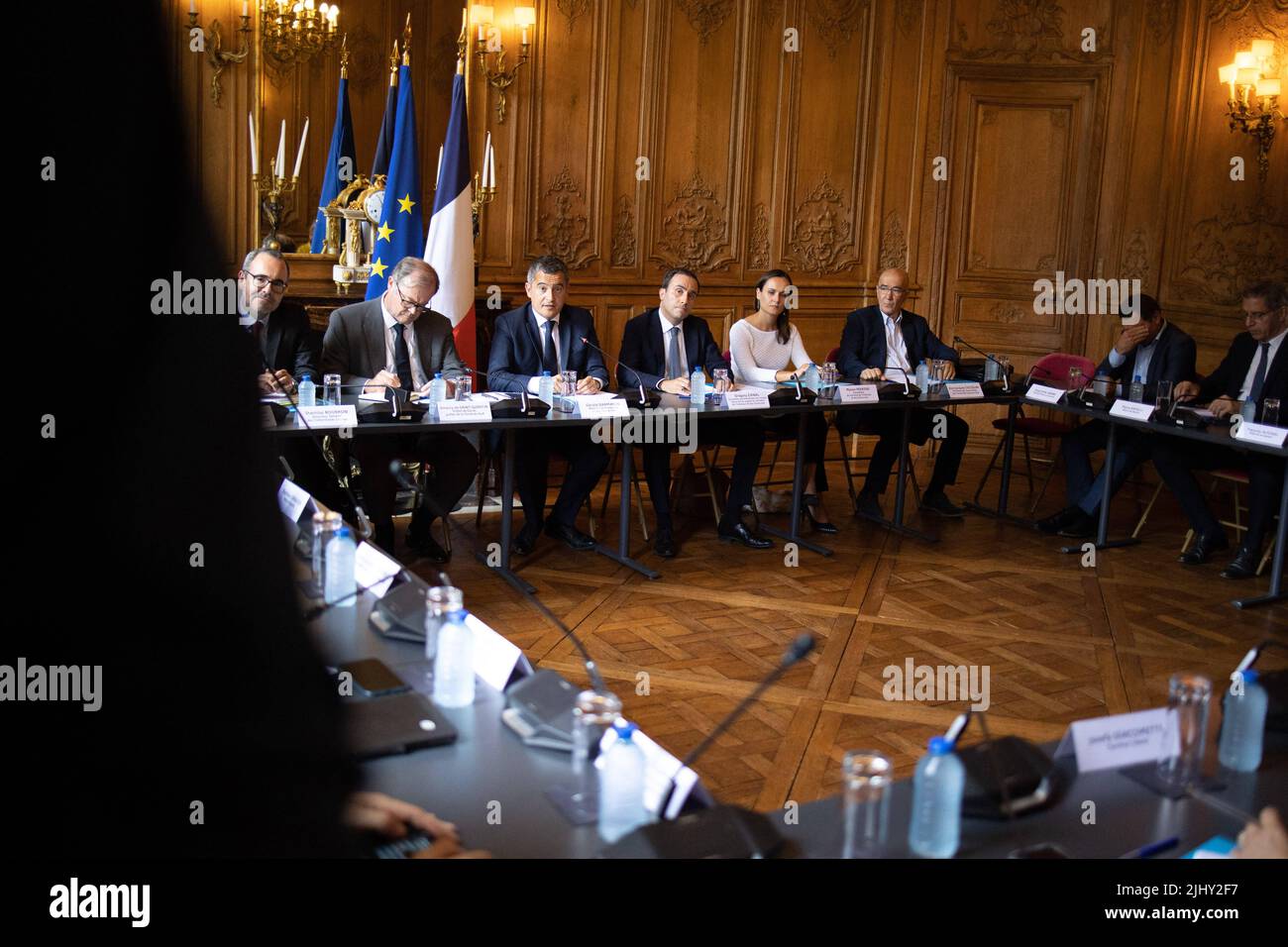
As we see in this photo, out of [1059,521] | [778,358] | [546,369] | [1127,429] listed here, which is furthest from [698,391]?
[1127,429]

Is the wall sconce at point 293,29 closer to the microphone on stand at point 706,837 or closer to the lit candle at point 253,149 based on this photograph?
the lit candle at point 253,149

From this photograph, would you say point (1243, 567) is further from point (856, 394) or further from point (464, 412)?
point (464, 412)

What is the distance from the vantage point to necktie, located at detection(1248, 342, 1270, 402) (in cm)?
616

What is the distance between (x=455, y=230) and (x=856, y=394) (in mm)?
2099

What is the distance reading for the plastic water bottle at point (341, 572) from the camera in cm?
269

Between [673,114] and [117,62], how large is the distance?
7.05 m

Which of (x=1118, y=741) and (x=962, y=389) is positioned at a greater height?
(x=962, y=389)

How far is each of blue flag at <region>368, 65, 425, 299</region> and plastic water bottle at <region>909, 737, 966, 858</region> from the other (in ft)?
16.2

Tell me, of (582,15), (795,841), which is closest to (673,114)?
(582,15)

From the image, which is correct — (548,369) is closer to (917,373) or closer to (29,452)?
(917,373)

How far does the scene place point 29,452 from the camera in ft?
2.29

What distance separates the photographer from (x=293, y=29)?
6.46 meters

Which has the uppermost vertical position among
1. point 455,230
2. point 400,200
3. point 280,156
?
point 280,156

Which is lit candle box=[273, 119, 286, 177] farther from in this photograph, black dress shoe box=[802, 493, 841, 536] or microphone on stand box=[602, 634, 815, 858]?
microphone on stand box=[602, 634, 815, 858]
